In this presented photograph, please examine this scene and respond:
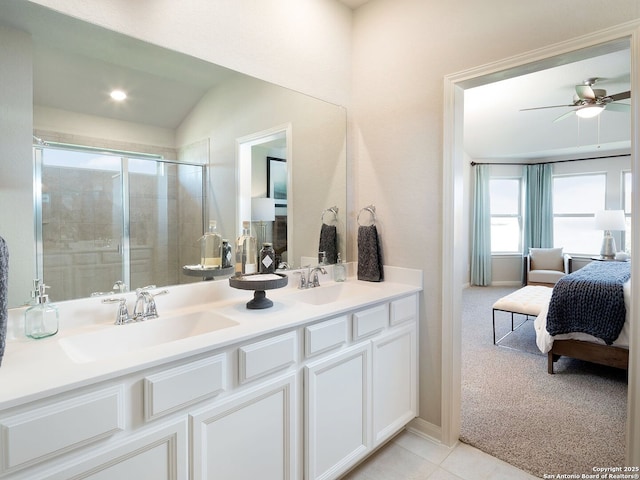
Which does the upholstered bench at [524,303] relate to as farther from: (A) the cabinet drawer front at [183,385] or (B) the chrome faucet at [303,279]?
(A) the cabinet drawer front at [183,385]

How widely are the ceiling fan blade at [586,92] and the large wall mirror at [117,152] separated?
9.13ft

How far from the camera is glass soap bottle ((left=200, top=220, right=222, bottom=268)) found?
174 cm

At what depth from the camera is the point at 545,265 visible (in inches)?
236

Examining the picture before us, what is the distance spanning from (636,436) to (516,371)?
1545 millimetres

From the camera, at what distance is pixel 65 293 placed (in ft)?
4.42

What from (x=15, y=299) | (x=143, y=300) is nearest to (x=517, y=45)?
(x=143, y=300)

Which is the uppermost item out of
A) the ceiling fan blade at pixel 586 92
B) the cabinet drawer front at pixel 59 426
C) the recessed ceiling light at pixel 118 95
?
the ceiling fan blade at pixel 586 92

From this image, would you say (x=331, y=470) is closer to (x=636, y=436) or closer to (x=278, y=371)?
(x=278, y=371)

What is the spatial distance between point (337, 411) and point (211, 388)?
0.68 metres

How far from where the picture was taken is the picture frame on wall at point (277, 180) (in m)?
2.07

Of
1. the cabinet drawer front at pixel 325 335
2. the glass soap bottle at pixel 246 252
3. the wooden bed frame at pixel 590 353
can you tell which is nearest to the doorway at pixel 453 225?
the cabinet drawer front at pixel 325 335

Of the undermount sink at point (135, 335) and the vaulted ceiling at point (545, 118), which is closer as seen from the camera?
the undermount sink at point (135, 335)

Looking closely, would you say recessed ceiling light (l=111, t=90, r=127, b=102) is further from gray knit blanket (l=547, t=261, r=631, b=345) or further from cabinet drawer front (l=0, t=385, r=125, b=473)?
gray knit blanket (l=547, t=261, r=631, b=345)

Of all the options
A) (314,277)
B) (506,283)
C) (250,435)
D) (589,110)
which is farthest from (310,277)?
(506,283)
